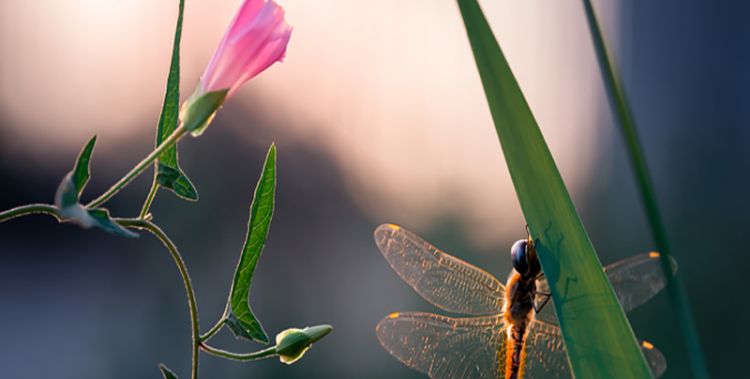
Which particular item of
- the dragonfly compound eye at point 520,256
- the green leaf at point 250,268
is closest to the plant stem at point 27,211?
the green leaf at point 250,268

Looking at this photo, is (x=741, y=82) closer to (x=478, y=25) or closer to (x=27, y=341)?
(x=27, y=341)

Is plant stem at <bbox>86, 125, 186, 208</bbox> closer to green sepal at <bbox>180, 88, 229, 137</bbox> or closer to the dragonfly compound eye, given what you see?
green sepal at <bbox>180, 88, 229, 137</bbox>

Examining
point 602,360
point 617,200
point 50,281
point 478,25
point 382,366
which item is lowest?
point 382,366

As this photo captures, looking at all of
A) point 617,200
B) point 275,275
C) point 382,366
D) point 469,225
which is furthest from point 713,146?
point 275,275

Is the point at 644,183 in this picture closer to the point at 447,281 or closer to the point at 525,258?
the point at 525,258

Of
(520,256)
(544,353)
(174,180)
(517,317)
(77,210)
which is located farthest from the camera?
(544,353)

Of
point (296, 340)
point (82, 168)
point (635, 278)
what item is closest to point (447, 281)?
point (635, 278)

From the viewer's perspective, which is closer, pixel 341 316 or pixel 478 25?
pixel 478 25
